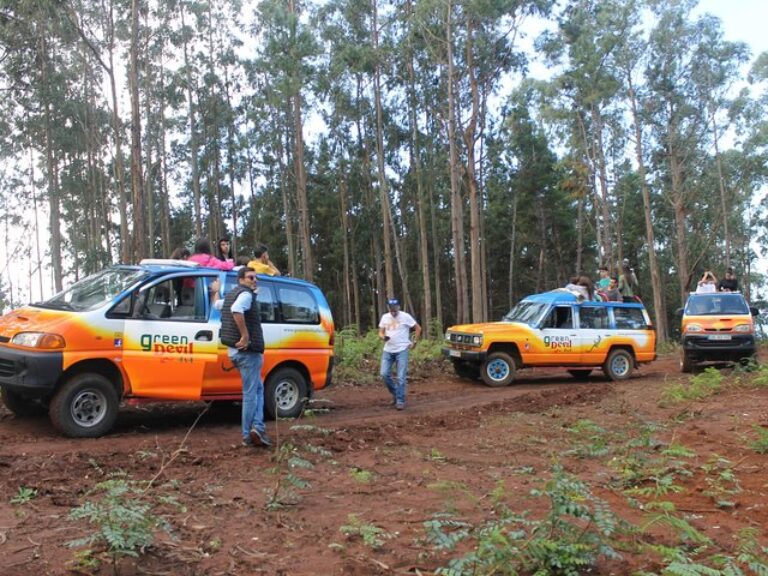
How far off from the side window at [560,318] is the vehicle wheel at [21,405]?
969cm

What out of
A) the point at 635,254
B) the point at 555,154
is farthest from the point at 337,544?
the point at 635,254

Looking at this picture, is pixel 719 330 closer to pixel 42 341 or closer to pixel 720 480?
pixel 720 480

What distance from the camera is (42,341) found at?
7027 mm

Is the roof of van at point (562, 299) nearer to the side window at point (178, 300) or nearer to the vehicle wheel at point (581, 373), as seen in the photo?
the vehicle wheel at point (581, 373)

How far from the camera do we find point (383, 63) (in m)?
28.0

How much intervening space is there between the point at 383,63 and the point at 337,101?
689 cm

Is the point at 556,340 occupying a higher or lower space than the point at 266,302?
lower

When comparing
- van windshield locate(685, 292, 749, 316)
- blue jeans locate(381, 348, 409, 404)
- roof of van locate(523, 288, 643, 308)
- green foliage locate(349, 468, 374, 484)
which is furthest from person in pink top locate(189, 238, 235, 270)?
van windshield locate(685, 292, 749, 316)

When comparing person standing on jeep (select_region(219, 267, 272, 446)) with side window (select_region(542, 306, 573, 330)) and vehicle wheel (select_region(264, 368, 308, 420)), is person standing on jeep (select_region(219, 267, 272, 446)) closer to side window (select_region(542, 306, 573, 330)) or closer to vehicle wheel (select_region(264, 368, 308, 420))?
vehicle wheel (select_region(264, 368, 308, 420))

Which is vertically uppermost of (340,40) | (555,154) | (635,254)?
(340,40)

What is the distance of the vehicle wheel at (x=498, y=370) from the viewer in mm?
13766

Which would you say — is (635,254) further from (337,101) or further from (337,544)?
(337,544)

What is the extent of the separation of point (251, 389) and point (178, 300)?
1821mm

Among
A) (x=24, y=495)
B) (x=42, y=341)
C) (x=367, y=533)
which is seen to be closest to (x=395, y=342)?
(x=42, y=341)
